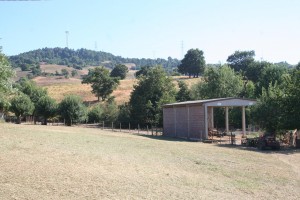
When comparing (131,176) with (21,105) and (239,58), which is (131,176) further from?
(239,58)

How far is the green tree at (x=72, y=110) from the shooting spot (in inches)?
2276

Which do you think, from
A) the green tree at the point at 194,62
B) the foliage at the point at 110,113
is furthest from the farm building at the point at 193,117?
the green tree at the point at 194,62

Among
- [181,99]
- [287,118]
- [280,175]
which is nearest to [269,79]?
[181,99]

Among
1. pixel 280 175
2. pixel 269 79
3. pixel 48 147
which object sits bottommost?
pixel 280 175

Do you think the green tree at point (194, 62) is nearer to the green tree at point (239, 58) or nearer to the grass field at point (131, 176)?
the green tree at point (239, 58)

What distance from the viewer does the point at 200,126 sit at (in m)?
35.9

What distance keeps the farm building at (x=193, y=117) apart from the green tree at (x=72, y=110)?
62.1ft

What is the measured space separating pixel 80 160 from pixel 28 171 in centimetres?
322

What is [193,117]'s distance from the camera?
37.1 metres

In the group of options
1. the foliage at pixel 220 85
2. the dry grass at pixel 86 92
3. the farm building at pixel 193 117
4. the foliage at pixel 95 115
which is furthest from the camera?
the dry grass at pixel 86 92

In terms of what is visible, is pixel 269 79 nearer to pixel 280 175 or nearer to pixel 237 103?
pixel 237 103

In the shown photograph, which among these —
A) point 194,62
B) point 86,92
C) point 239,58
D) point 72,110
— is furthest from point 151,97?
point 194,62

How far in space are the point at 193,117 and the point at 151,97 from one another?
2378 cm

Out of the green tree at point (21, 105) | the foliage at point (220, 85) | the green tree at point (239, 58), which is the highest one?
the green tree at point (239, 58)
